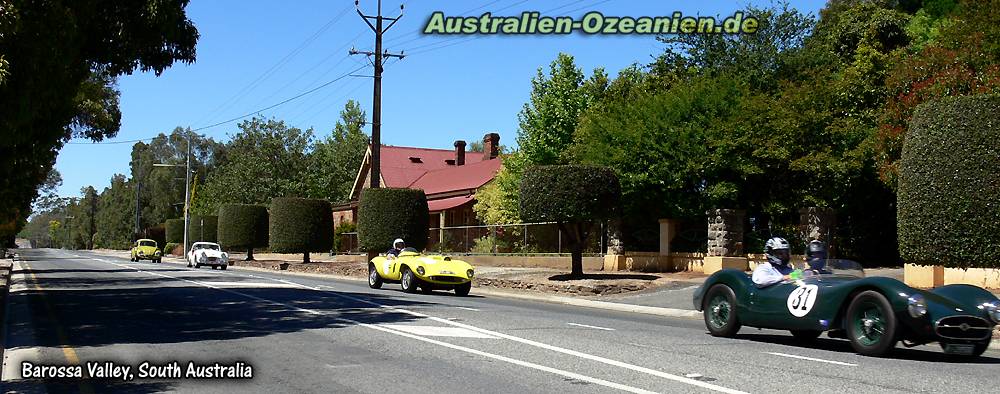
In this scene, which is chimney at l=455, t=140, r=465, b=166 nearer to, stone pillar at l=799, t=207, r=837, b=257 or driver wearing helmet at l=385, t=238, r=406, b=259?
stone pillar at l=799, t=207, r=837, b=257

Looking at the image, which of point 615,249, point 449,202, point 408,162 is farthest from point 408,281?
point 408,162

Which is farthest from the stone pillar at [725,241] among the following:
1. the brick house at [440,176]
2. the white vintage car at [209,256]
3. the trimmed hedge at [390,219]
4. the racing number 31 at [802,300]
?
the white vintage car at [209,256]

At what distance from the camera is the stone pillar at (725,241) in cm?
2903

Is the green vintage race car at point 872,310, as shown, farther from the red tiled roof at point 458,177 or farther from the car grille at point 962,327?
the red tiled roof at point 458,177

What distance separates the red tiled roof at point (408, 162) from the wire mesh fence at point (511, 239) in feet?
50.8

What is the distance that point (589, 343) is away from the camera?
12.1 meters

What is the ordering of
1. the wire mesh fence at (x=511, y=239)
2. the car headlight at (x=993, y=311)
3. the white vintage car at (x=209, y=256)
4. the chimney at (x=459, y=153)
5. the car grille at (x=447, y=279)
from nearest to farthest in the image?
the car headlight at (x=993, y=311), the car grille at (x=447, y=279), the wire mesh fence at (x=511, y=239), the white vintage car at (x=209, y=256), the chimney at (x=459, y=153)

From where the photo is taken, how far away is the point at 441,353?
429 inches

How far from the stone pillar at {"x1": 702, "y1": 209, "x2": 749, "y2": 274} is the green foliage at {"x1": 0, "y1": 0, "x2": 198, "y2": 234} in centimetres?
1716

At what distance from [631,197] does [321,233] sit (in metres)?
23.3

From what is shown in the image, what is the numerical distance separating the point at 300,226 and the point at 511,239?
1419cm

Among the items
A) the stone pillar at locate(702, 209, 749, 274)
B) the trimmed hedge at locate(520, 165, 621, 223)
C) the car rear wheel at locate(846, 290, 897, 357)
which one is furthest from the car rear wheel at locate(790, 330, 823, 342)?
the stone pillar at locate(702, 209, 749, 274)

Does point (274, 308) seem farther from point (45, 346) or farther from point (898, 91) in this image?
point (898, 91)

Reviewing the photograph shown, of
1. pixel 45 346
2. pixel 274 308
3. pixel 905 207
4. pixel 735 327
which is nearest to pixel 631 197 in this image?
pixel 905 207
